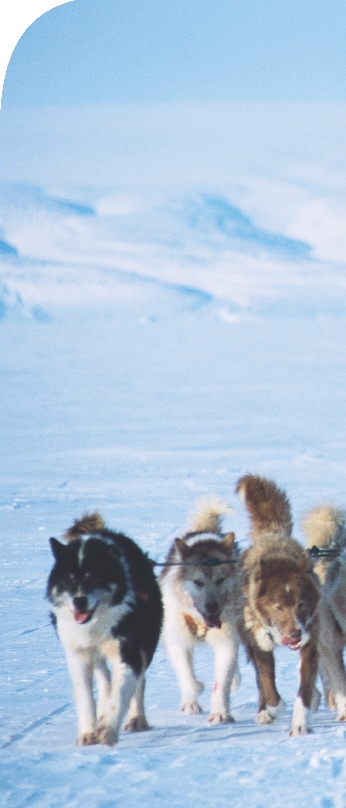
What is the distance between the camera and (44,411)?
13.6 metres

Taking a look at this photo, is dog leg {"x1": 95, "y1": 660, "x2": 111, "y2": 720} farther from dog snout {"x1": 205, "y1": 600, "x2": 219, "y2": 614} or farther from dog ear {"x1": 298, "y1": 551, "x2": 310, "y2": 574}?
dog ear {"x1": 298, "y1": 551, "x2": 310, "y2": 574}

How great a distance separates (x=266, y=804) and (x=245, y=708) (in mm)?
983

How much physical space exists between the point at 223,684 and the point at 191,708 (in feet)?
0.75

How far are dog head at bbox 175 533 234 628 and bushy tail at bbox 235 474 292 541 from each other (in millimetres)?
232

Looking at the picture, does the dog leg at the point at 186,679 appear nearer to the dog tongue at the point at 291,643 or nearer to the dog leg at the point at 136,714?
the dog leg at the point at 136,714

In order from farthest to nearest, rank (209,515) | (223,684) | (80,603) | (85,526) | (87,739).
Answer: (209,515) < (85,526) < (223,684) < (87,739) < (80,603)

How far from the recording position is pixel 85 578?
269cm

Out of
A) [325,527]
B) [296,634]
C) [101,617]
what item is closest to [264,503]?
[325,527]

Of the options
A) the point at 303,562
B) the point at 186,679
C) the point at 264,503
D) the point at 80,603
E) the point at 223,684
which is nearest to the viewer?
the point at 80,603

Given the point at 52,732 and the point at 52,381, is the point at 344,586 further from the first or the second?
the point at 52,381

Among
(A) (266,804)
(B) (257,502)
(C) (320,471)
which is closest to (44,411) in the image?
(C) (320,471)

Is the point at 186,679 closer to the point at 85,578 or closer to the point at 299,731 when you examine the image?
the point at 299,731

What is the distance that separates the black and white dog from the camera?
2.70 m

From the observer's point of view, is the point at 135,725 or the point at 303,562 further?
the point at 135,725
